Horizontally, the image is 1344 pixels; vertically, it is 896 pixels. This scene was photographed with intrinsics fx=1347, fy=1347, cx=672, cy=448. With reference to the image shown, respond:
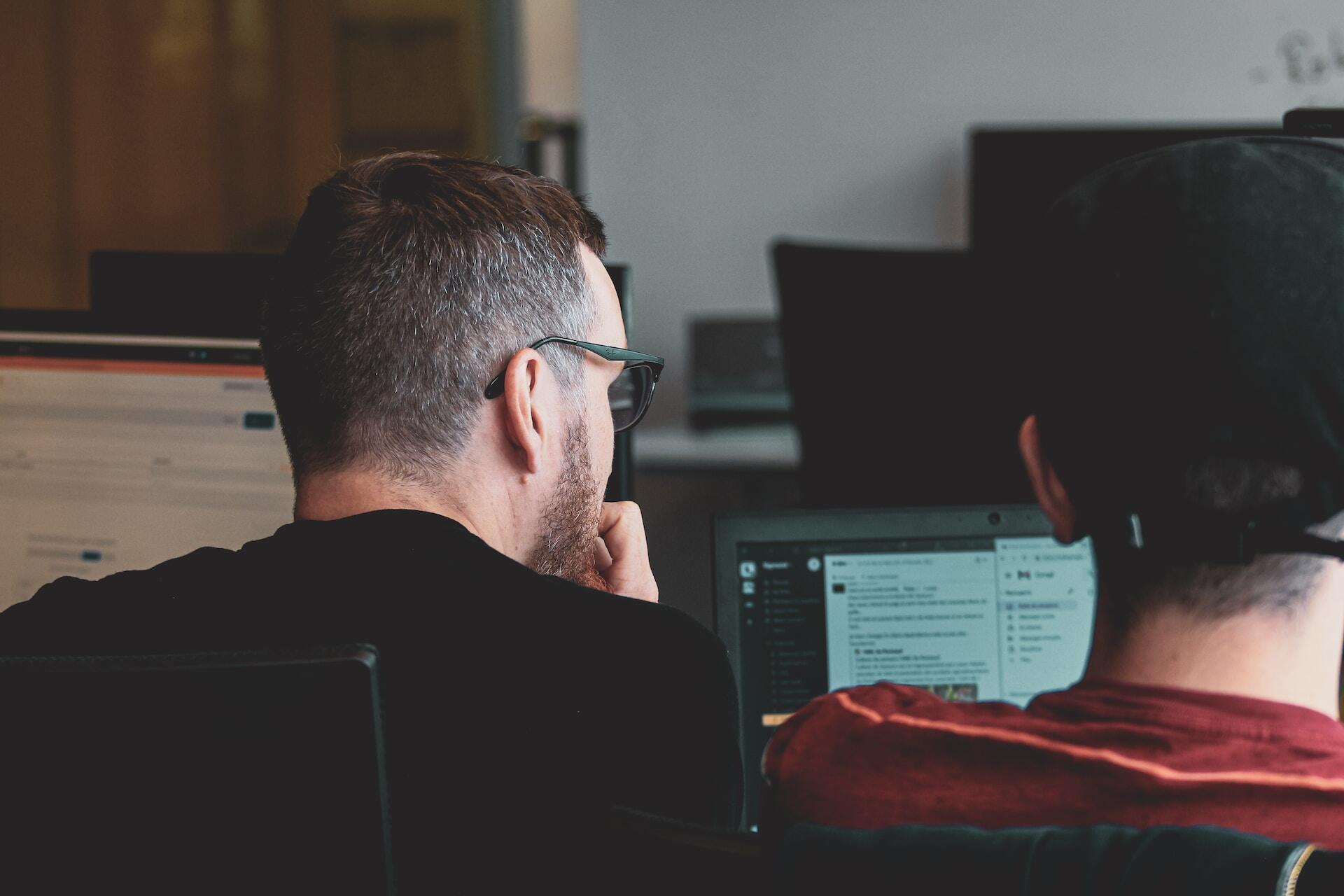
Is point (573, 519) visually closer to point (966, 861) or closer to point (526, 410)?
point (526, 410)

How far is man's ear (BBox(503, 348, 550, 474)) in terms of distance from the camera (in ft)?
3.20

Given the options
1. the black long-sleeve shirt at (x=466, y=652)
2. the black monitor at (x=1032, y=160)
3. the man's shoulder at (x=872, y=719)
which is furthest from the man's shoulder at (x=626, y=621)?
the black monitor at (x=1032, y=160)

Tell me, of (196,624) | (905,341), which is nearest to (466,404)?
(196,624)

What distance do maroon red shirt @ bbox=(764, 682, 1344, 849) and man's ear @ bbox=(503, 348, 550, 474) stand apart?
0.37 metres

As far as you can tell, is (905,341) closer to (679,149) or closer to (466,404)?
(466,404)

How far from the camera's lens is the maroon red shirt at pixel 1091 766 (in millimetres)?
577

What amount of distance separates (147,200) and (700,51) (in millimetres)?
1613

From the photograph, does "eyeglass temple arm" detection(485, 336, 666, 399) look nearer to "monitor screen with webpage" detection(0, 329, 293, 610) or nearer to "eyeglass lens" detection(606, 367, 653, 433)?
"eyeglass lens" detection(606, 367, 653, 433)

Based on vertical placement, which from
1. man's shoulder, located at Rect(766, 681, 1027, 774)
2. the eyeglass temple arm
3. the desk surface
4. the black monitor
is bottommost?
the desk surface

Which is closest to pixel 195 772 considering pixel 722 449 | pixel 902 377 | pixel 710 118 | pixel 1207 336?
pixel 1207 336

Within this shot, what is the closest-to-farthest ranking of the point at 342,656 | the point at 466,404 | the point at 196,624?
the point at 342,656 < the point at 196,624 < the point at 466,404

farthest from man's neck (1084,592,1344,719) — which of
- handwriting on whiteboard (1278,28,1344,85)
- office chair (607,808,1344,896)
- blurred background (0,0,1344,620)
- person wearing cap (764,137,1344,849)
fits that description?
handwriting on whiteboard (1278,28,1344,85)

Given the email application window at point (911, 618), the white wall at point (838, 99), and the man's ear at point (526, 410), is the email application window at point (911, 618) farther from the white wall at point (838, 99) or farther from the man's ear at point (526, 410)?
the white wall at point (838, 99)

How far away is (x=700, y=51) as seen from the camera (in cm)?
390
